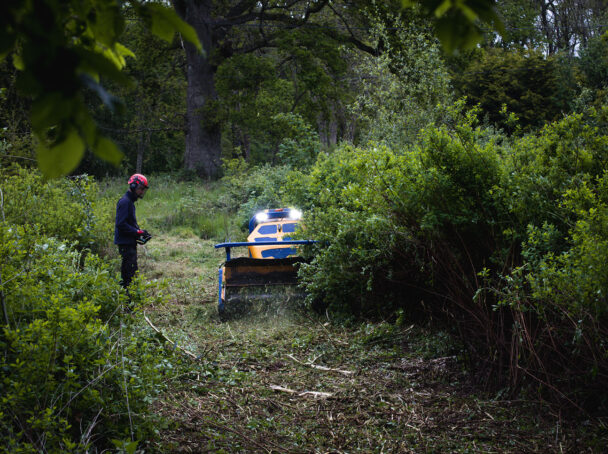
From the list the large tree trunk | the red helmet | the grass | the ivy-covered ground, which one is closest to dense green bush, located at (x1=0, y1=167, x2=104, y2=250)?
the red helmet

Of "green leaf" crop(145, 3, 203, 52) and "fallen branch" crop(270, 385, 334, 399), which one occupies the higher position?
"green leaf" crop(145, 3, 203, 52)

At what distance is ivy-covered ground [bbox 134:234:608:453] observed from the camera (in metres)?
3.91

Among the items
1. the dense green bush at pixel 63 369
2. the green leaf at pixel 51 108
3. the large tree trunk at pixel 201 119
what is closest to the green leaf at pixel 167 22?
the green leaf at pixel 51 108

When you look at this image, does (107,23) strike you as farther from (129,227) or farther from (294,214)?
(294,214)

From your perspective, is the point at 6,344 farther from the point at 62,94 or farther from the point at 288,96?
the point at 288,96

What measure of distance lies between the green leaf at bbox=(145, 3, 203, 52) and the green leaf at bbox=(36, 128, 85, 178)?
53 centimetres

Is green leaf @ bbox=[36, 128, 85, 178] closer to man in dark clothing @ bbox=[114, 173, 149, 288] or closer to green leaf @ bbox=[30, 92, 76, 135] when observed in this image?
green leaf @ bbox=[30, 92, 76, 135]

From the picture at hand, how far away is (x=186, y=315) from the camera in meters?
8.00

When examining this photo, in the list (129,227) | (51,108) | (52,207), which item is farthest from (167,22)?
(52,207)

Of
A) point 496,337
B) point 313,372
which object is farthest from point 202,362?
point 496,337

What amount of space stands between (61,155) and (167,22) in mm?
597

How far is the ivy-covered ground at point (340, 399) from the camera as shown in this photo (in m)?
3.91

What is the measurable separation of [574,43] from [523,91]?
15081mm

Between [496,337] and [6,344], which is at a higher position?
[6,344]
